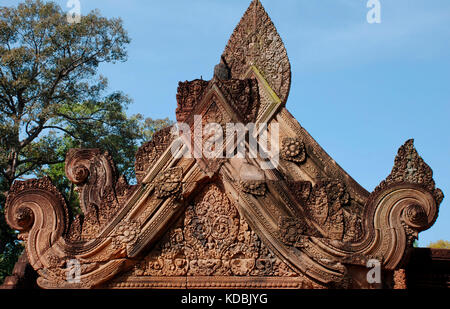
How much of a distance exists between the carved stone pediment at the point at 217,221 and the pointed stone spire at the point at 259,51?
2721mm

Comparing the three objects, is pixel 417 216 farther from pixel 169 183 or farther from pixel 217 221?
pixel 169 183

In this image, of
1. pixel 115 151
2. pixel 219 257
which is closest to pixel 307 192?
pixel 219 257

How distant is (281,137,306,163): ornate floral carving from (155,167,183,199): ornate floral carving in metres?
2.49

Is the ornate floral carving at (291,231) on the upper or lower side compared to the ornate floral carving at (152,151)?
lower

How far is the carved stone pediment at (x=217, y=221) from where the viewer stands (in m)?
6.33

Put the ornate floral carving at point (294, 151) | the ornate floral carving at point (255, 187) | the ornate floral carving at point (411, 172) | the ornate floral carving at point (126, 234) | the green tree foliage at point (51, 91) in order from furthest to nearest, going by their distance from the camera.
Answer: the green tree foliage at point (51, 91) < the ornate floral carving at point (294, 151) < the ornate floral carving at point (126, 234) < the ornate floral carving at point (255, 187) < the ornate floral carving at point (411, 172)

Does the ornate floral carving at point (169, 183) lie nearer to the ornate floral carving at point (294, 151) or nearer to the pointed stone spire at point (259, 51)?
the ornate floral carving at point (294, 151)

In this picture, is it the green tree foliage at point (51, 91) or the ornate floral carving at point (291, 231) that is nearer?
the ornate floral carving at point (291, 231)

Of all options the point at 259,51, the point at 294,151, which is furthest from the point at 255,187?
the point at 259,51

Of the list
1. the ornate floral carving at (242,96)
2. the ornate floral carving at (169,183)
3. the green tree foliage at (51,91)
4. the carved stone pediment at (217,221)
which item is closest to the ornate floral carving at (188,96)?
the carved stone pediment at (217,221)

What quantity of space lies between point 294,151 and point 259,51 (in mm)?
1975
